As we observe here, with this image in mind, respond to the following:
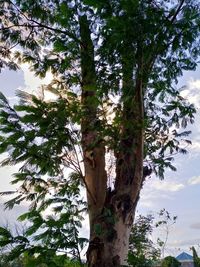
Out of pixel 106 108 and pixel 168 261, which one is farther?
pixel 168 261

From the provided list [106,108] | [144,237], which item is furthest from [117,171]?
[144,237]

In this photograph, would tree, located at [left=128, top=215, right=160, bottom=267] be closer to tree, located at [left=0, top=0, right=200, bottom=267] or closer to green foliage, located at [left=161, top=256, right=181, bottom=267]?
green foliage, located at [left=161, top=256, right=181, bottom=267]

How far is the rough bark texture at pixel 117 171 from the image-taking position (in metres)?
3.67

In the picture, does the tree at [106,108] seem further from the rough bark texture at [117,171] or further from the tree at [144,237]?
the tree at [144,237]

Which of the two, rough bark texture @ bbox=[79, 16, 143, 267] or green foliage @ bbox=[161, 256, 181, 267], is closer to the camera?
rough bark texture @ bbox=[79, 16, 143, 267]

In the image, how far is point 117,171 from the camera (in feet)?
13.3

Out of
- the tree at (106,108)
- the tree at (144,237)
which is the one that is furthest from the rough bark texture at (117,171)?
the tree at (144,237)

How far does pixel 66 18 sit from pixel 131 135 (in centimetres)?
131

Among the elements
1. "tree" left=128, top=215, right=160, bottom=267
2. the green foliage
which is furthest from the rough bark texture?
the green foliage

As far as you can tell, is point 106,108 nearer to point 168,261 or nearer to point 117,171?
point 117,171

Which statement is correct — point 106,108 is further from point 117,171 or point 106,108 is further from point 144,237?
point 144,237

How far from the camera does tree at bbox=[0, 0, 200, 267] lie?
3406mm

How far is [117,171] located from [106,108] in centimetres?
67

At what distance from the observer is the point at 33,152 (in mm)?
4031
